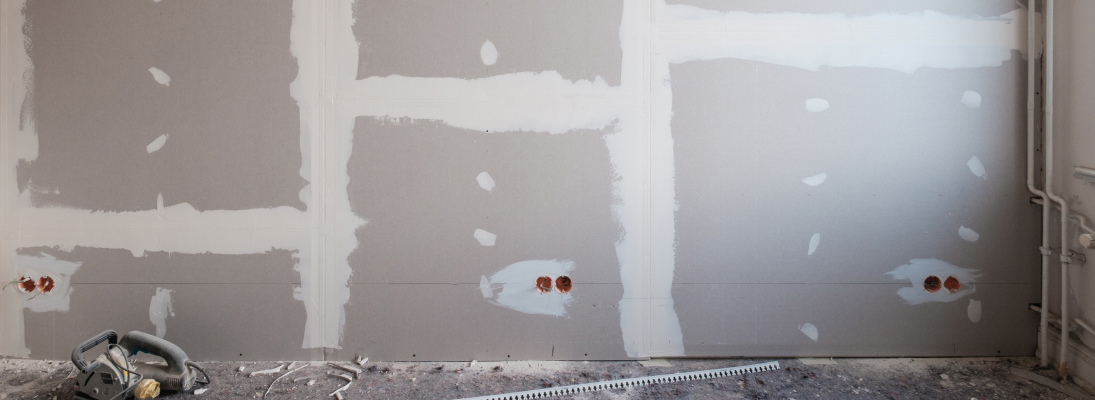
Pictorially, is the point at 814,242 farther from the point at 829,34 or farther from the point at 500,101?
the point at 500,101

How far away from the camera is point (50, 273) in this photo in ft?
6.94

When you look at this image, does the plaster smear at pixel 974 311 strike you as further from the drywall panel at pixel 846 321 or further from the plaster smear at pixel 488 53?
the plaster smear at pixel 488 53

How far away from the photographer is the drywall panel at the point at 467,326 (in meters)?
2.13

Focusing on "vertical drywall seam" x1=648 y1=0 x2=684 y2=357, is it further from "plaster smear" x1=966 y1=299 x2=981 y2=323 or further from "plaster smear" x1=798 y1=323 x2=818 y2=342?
"plaster smear" x1=966 y1=299 x2=981 y2=323

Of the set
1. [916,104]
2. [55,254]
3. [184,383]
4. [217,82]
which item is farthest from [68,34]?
[916,104]

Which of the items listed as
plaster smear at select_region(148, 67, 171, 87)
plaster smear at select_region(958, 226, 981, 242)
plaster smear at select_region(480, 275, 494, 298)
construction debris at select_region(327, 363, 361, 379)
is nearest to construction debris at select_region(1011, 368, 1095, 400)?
plaster smear at select_region(958, 226, 981, 242)

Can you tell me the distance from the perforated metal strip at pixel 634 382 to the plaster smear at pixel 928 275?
2.07ft

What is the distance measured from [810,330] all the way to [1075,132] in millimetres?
1245

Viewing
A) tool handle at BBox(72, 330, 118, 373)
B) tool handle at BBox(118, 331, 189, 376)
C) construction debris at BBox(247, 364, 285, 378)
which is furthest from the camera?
construction debris at BBox(247, 364, 285, 378)

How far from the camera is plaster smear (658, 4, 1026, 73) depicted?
2072mm

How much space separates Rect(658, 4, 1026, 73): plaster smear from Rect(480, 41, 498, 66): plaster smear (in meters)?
0.67

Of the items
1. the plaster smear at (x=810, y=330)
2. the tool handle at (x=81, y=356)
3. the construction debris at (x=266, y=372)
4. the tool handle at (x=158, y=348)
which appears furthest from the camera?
the plaster smear at (x=810, y=330)

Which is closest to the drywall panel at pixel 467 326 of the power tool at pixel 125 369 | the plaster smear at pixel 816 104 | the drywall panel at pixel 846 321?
the drywall panel at pixel 846 321

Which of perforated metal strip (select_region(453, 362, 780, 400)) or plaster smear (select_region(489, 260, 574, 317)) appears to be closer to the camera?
perforated metal strip (select_region(453, 362, 780, 400))
